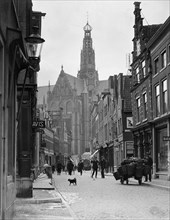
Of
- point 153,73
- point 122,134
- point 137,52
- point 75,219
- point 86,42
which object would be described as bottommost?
point 75,219

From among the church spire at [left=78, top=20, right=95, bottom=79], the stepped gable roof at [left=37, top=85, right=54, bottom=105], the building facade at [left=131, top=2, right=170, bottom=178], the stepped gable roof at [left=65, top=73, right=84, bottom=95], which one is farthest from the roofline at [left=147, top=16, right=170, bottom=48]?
the church spire at [left=78, top=20, right=95, bottom=79]

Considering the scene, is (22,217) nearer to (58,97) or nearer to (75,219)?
(75,219)

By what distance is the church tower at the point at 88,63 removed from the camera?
496 feet

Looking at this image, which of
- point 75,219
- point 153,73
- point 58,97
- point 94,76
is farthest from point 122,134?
point 94,76

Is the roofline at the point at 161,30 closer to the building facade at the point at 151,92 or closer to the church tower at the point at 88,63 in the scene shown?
the building facade at the point at 151,92

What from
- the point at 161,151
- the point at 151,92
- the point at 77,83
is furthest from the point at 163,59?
the point at 77,83

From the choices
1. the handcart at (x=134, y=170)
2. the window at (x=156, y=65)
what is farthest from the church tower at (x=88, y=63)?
the handcart at (x=134, y=170)

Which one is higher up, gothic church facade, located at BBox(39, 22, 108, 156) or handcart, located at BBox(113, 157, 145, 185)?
gothic church facade, located at BBox(39, 22, 108, 156)

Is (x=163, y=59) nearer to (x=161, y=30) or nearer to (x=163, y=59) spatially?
(x=163, y=59)

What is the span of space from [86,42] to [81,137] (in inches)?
1655

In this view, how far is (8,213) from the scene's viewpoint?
28.7 ft

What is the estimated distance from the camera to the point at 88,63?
15638cm

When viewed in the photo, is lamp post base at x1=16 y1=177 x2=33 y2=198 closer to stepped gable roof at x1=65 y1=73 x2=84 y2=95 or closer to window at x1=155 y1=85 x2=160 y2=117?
window at x1=155 y1=85 x2=160 y2=117

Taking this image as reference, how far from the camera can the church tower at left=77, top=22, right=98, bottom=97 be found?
496ft
